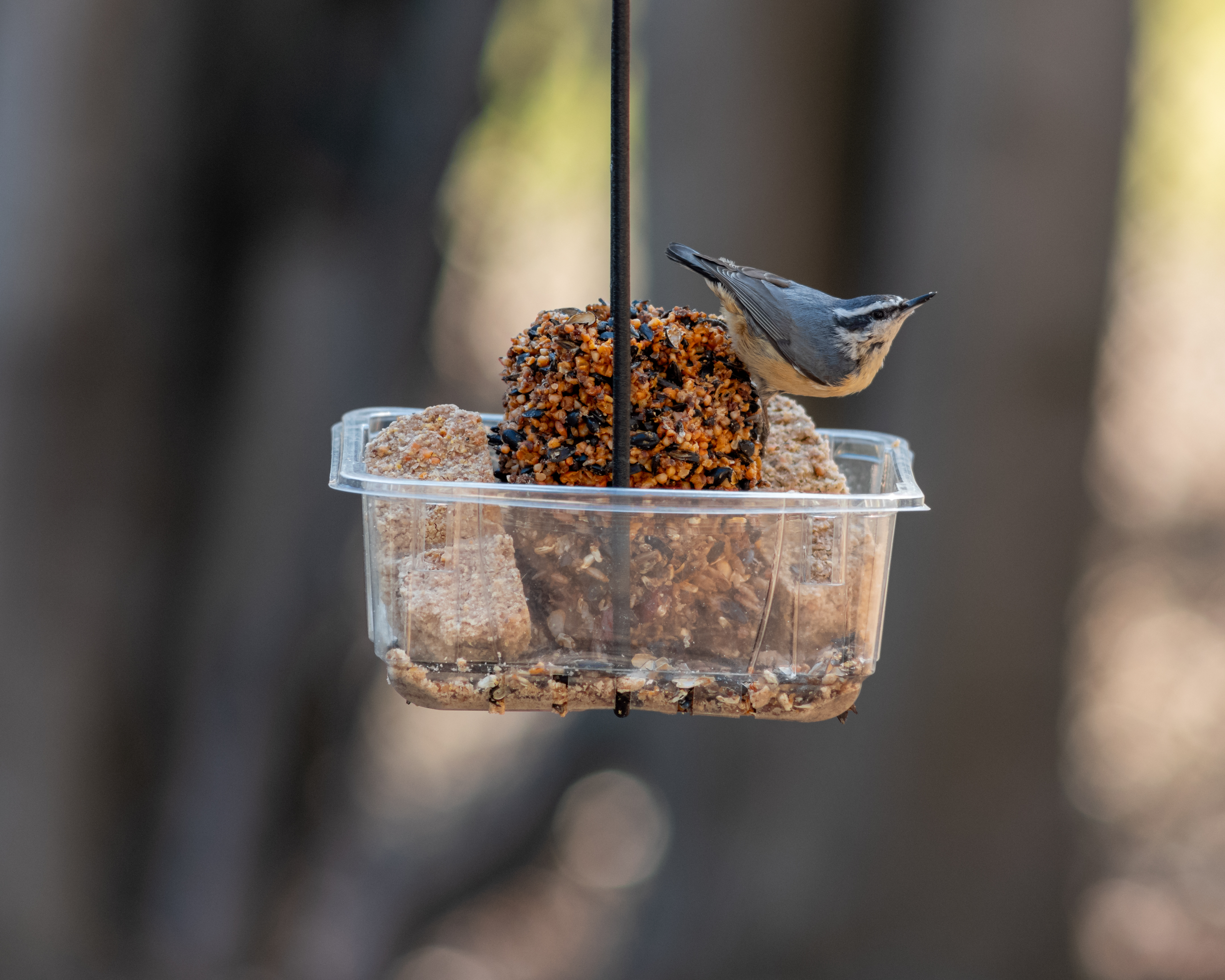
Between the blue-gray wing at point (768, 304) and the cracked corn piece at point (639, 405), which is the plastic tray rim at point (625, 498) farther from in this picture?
the blue-gray wing at point (768, 304)

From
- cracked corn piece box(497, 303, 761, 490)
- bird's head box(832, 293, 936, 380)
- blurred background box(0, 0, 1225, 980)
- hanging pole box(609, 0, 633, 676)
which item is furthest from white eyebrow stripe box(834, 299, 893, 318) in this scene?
blurred background box(0, 0, 1225, 980)

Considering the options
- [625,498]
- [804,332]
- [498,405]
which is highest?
[804,332]

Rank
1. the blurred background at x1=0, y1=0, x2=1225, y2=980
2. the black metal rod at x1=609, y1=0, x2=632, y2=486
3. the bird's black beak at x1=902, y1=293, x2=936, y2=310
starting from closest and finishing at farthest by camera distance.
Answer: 1. the black metal rod at x1=609, y1=0, x2=632, y2=486
2. the bird's black beak at x1=902, y1=293, x2=936, y2=310
3. the blurred background at x1=0, y1=0, x2=1225, y2=980

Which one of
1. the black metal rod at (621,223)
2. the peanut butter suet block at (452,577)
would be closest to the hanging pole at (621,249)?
the black metal rod at (621,223)

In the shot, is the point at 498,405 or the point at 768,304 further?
A: the point at 498,405

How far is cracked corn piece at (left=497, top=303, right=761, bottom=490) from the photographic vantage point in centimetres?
74

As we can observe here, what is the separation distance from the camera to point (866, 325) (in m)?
0.86

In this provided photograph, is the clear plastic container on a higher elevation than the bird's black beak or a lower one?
lower

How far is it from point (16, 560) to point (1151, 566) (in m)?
2.55

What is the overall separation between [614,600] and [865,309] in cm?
35

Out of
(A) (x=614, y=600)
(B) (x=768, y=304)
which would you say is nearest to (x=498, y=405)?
(B) (x=768, y=304)

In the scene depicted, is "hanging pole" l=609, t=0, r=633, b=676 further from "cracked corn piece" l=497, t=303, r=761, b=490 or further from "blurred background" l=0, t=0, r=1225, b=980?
"blurred background" l=0, t=0, r=1225, b=980

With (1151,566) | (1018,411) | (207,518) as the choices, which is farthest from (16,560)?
(1151,566)

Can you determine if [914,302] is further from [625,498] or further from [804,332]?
[625,498]
